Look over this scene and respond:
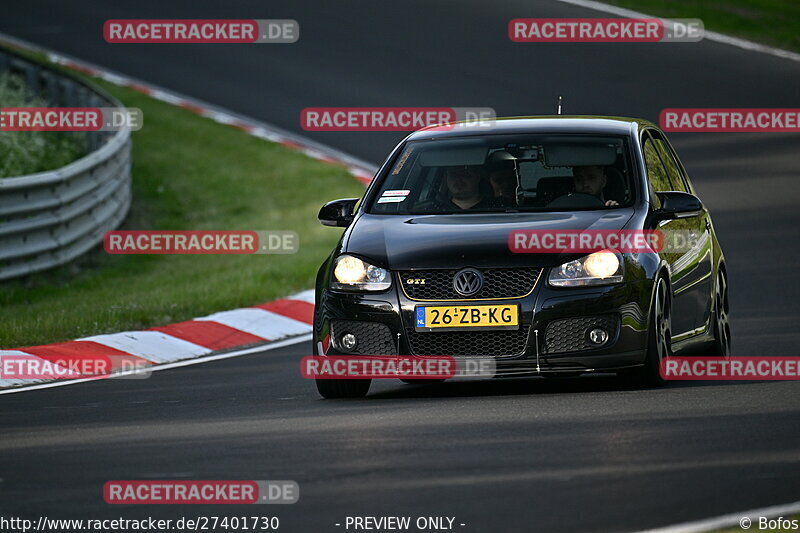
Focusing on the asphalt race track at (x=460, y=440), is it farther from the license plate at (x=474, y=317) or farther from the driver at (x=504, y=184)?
the driver at (x=504, y=184)

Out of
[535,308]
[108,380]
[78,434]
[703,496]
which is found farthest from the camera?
[108,380]

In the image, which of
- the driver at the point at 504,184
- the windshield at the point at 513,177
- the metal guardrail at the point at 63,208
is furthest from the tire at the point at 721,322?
the metal guardrail at the point at 63,208

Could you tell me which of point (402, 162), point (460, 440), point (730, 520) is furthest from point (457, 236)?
point (730, 520)

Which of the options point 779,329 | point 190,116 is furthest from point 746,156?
point 779,329

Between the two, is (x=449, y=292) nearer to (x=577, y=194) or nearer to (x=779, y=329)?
(x=577, y=194)

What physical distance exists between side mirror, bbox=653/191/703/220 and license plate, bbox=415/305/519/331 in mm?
1317

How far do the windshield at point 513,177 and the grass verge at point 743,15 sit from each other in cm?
1843

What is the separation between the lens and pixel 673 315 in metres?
10.4

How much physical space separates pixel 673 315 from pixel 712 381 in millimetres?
437

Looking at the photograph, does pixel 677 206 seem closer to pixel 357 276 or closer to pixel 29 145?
pixel 357 276

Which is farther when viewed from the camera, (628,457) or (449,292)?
(449,292)

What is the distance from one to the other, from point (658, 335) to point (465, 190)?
154 cm

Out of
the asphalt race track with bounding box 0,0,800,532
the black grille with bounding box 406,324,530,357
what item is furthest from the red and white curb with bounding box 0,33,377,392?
the black grille with bounding box 406,324,530,357

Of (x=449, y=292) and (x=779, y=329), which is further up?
(x=449, y=292)
